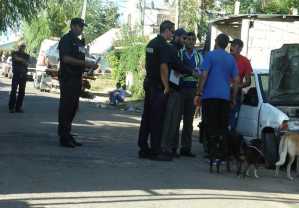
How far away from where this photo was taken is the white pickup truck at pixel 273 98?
11.8 meters

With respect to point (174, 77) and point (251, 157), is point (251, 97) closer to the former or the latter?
point (174, 77)

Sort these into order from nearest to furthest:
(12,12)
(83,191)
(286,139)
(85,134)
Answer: (83,191)
(286,139)
(85,134)
(12,12)

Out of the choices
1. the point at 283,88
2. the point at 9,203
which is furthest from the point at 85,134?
the point at 9,203

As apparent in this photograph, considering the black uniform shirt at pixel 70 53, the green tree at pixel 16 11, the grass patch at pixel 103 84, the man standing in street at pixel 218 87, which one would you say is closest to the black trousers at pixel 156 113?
the man standing in street at pixel 218 87

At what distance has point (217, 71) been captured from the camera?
35.4ft

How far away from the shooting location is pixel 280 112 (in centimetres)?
1168

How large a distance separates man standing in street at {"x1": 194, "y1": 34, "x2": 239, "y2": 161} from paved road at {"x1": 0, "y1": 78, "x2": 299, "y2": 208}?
0.73m

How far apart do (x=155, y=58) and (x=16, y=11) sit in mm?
9414

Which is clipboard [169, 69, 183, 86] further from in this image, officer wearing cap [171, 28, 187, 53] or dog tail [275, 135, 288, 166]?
dog tail [275, 135, 288, 166]

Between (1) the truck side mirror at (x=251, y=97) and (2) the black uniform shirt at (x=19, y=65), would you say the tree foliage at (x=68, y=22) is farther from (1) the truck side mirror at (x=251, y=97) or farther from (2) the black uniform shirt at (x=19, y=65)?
(1) the truck side mirror at (x=251, y=97)

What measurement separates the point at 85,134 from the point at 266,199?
259 inches

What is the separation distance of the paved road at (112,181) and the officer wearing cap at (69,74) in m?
0.41

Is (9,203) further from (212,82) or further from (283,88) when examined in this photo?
(283,88)

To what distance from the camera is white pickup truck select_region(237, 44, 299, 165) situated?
11.8 metres
